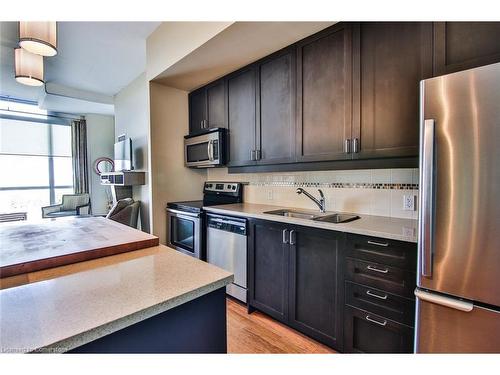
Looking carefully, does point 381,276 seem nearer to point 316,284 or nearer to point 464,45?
point 316,284

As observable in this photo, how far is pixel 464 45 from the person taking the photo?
1.35 meters

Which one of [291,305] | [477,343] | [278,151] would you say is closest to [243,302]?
→ [291,305]

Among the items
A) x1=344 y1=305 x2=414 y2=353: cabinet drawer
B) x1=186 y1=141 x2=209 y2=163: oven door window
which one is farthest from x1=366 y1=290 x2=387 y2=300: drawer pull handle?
x1=186 y1=141 x2=209 y2=163: oven door window

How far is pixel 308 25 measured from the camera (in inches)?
75.9

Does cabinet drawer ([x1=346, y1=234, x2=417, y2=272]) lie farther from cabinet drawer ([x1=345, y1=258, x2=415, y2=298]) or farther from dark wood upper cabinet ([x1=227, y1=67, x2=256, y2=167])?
dark wood upper cabinet ([x1=227, y1=67, x2=256, y2=167])

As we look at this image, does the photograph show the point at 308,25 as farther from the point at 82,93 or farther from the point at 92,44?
the point at 82,93

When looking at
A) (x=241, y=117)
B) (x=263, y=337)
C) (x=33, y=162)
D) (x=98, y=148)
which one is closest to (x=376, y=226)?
(x=263, y=337)

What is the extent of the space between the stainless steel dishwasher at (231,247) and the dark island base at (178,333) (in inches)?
54.2

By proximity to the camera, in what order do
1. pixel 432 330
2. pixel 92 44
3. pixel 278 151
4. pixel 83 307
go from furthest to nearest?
pixel 92 44, pixel 278 151, pixel 432 330, pixel 83 307

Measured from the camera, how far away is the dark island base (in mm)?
694

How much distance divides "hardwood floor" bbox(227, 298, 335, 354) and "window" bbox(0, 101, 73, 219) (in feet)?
18.6

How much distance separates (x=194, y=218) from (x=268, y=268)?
1.06 m

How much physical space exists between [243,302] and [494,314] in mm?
1804

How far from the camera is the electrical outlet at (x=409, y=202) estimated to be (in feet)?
5.94
